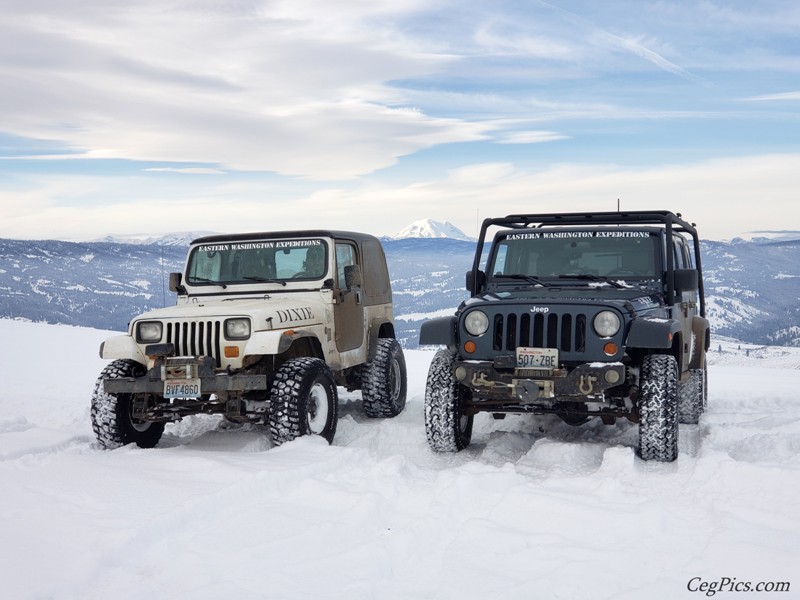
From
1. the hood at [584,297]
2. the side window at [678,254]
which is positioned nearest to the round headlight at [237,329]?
the hood at [584,297]

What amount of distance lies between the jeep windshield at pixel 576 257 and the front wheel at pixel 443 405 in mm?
1274

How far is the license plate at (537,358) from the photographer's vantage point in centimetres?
623

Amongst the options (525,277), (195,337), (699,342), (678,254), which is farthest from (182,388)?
(699,342)

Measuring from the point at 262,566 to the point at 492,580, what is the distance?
3.99 feet

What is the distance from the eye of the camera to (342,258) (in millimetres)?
8609

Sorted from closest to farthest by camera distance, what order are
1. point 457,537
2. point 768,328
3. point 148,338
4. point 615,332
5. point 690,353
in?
point 457,537, point 615,332, point 148,338, point 690,353, point 768,328

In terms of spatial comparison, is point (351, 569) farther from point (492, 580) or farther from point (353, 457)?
point (353, 457)

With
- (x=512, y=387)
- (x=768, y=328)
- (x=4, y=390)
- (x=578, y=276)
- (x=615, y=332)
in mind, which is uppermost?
(x=578, y=276)

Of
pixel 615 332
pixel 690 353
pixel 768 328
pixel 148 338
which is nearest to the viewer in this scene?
pixel 615 332

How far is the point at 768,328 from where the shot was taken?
186125 mm

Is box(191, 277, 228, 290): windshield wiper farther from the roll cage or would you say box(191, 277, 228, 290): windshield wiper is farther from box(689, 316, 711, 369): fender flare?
box(689, 316, 711, 369): fender flare

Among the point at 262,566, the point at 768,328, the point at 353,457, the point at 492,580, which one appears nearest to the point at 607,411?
the point at 353,457

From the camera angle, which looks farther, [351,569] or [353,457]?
[353,457]

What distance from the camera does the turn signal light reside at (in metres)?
6.20
